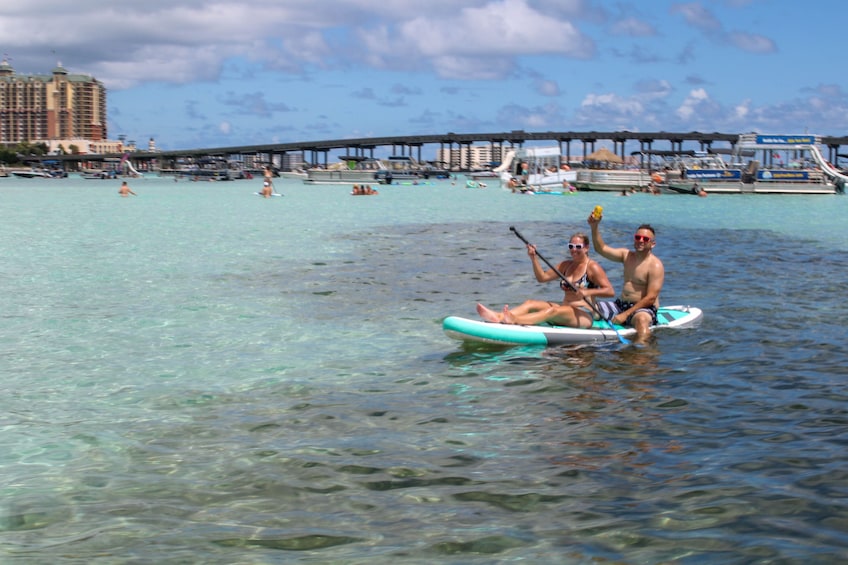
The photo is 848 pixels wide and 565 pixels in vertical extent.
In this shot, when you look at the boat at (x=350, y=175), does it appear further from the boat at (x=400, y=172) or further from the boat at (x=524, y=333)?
the boat at (x=524, y=333)

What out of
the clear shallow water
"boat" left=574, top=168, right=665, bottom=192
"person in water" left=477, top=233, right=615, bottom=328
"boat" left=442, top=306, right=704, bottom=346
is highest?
"boat" left=574, top=168, right=665, bottom=192

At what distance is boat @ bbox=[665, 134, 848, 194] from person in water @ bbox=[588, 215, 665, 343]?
59103 mm

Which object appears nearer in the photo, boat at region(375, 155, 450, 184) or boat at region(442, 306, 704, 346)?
boat at region(442, 306, 704, 346)

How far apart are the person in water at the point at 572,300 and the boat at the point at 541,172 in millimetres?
60547

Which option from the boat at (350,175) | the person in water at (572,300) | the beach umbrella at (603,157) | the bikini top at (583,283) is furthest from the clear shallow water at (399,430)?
the boat at (350,175)

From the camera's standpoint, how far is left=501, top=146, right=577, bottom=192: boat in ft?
241

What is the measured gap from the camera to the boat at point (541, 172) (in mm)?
73562

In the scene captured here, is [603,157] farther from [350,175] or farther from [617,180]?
[350,175]

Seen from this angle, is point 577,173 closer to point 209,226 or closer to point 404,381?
point 209,226

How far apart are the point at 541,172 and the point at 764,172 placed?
1923cm

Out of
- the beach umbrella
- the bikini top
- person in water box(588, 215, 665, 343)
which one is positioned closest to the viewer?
person in water box(588, 215, 665, 343)

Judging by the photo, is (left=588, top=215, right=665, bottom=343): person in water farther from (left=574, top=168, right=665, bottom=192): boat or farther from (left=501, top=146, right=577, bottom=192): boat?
(left=574, top=168, right=665, bottom=192): boat

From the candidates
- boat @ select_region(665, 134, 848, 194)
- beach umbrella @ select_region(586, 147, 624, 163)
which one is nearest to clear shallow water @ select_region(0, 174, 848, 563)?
boat @ select_region(665, 134, 848, 194)

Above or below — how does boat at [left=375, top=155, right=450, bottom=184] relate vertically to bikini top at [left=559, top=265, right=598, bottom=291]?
above
